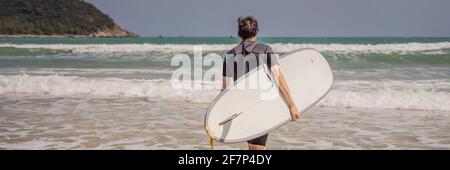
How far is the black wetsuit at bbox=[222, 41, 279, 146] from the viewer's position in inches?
145

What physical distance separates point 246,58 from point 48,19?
11686 centimetres

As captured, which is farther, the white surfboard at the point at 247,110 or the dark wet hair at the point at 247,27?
the white surfboard at the point at 247,110

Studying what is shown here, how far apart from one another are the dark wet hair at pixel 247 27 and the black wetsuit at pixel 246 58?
0.19 ft

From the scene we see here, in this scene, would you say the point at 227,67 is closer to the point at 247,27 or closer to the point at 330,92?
the point at 247,27

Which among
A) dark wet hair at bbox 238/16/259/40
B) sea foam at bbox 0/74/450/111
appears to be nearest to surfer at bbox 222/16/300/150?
dark wet hair at bbox 238/16/259/40

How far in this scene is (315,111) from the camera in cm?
821

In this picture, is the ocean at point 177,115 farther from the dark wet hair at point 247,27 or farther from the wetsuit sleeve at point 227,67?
the dark wet hair at point 247,27

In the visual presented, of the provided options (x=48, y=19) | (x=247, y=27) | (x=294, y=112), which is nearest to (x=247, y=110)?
(x=294, y=112)

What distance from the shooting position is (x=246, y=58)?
3748mm

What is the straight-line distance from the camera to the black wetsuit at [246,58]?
145 inches

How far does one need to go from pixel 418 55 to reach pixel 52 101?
52.4 feet

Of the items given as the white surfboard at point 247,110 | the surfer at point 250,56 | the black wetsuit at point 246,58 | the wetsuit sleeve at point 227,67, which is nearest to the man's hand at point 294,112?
the surfer at point 250,56

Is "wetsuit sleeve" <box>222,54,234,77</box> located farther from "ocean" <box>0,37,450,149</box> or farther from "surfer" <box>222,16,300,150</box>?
"ocean" <box>0,37,450,149</box>
